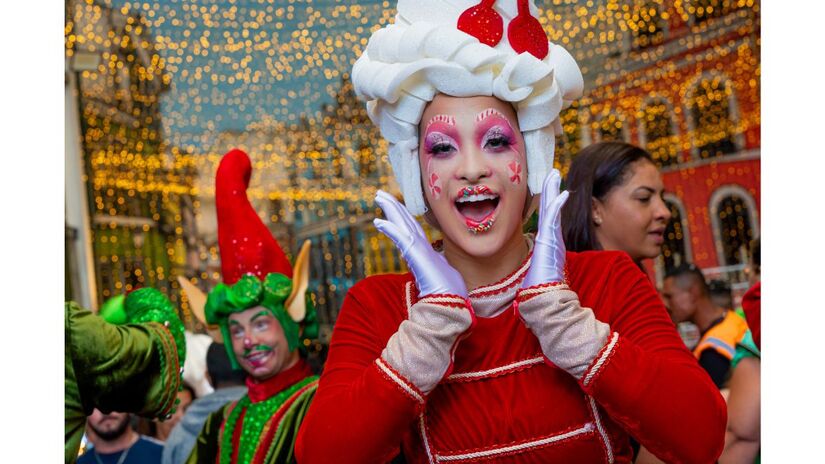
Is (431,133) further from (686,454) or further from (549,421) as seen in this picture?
(686,454)

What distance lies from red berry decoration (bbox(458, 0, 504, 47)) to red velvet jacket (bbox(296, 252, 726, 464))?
0.47m

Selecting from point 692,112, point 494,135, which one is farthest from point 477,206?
point 692,112

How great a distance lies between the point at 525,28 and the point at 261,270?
1.87m

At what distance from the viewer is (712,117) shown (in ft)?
27.0

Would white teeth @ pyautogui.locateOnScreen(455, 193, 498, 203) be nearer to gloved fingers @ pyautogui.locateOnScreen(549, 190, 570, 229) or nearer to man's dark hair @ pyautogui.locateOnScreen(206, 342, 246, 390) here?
gloved fingers @ pyautogui.locateOnScreen(549, 190, 570, 229)

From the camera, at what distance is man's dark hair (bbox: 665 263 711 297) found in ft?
14.8

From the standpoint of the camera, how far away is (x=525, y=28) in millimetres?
1873

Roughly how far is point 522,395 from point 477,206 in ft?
1.21

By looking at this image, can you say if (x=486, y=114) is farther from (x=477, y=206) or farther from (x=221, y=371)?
(x=221, y=371)

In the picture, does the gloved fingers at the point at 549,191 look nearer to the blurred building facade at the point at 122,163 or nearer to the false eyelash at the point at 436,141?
the false eyelash at the point at 436,141

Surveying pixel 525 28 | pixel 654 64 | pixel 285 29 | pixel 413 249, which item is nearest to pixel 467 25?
pixel 525 28

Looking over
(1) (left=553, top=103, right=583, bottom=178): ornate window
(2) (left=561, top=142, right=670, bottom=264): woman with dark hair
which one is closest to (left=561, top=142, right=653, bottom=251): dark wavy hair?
(2) (left=561, top=142, right=670, bottom=264): woman with dark hair

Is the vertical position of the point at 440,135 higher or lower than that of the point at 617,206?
higher

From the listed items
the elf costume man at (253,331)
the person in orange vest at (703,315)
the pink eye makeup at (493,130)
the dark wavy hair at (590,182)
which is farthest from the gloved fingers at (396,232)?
the person in orange vest at (703,315)
